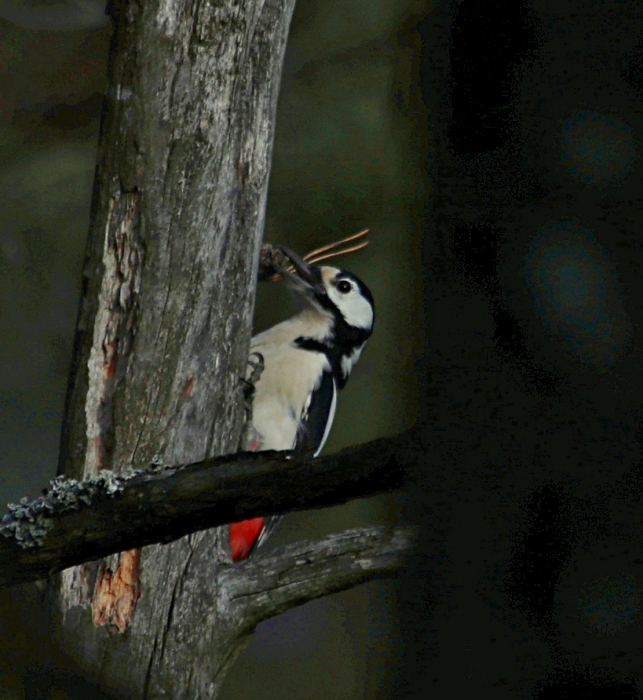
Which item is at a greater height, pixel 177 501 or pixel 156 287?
pixel 156 287

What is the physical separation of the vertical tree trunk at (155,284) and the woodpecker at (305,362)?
1329mm

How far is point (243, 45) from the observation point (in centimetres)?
219

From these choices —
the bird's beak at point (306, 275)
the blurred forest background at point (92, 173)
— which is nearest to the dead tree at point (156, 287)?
the bird's beak at point (306, 275)

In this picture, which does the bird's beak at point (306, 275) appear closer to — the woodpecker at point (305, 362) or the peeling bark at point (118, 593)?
the woodpecker at point (305, 362)

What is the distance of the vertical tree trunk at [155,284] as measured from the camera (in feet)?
6.98

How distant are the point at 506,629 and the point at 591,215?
15 centimetres

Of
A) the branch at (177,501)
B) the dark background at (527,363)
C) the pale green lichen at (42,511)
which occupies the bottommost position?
the dark background at (527,363)

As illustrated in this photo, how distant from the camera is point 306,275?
397cm

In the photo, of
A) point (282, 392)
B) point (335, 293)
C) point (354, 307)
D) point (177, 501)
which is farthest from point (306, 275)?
point (177, 501)

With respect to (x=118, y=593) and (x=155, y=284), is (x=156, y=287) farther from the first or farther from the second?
(x=118, y=593)

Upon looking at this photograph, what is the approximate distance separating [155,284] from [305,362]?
1.74 meters

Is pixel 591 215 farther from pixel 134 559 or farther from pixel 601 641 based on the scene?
pixel 134 559

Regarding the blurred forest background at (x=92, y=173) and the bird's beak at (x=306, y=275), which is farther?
the blurred forest background at (x=92, y=173)

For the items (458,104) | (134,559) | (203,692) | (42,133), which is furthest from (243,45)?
(42,133)
